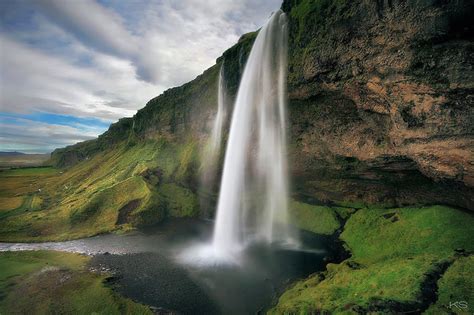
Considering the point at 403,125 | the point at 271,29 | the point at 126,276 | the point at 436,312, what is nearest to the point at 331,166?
A: the point at 403,125

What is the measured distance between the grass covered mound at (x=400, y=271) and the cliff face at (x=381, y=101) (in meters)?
4.29

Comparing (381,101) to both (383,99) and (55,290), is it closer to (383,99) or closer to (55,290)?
(383,99)

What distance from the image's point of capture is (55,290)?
878 inches

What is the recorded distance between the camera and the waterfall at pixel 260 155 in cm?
3734

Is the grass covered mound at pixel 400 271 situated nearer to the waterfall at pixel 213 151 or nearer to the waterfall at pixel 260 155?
the waterfall at pixel 260 155

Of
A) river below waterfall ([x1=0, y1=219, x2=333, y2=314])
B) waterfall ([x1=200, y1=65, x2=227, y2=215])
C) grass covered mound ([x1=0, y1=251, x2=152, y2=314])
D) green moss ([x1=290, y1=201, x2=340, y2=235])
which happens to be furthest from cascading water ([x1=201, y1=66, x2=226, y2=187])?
grass covered mound ([x1=0, y1=251, x2=152, y2=314])

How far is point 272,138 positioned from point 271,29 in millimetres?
15397

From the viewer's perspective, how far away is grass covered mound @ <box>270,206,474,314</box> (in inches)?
579

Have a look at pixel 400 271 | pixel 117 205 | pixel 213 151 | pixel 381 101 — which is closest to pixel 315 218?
pixel 381 101

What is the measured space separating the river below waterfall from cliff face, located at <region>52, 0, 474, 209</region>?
10.0 meters

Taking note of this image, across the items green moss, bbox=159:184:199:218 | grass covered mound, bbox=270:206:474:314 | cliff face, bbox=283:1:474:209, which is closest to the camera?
grass covered mound, bbox=270:206:474:314

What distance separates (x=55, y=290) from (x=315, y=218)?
3045 cm

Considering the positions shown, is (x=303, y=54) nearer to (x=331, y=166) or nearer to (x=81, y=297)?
(x=331, y=166)

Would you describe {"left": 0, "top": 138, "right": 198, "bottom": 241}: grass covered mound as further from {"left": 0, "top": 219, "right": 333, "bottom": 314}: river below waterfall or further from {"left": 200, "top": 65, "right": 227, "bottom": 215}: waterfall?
{"left": 0, "top": 219, "right": 333, "bottom": 314}: river below waterfall
